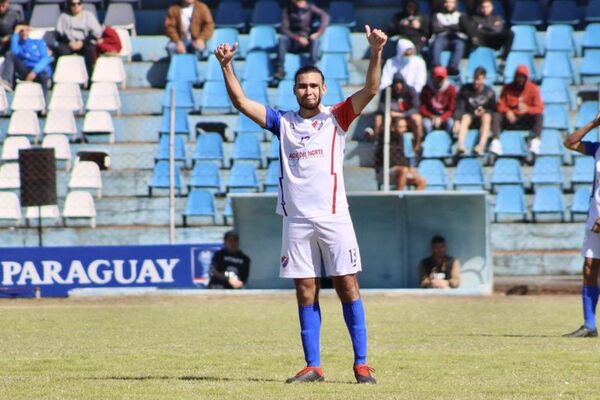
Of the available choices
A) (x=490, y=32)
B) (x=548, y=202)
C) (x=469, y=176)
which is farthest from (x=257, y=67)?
(x=548, y=202)

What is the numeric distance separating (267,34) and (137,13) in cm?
380

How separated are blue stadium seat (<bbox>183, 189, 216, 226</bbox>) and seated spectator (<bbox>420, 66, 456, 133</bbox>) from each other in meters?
4.01

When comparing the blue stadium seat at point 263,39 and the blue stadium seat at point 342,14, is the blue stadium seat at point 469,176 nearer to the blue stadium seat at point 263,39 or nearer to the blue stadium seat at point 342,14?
the blue stadium seat at point 263,39

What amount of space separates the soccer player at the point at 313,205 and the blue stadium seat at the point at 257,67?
1822 cm

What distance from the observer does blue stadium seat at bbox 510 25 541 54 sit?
28328mm

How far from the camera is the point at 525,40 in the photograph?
93.5ft

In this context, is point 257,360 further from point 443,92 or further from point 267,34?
point 267,34

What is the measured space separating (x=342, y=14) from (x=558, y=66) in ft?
15.8

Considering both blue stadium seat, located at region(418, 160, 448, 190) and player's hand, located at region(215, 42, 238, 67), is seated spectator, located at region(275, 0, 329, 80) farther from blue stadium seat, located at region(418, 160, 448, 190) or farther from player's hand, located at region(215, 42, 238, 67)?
Answer: player's hand, located at region(215, 42, 238, 67)

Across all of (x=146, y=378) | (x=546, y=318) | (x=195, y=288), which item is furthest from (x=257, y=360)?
(x=195, y=288)

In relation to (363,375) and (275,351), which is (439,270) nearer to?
(275,351)

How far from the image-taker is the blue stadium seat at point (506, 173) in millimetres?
25250

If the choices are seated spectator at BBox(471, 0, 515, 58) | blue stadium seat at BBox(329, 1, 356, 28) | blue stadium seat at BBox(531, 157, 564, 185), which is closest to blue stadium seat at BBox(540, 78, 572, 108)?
seated spectator at BBox(471, 0, 515, 58)

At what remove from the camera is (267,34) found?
29.3 m
